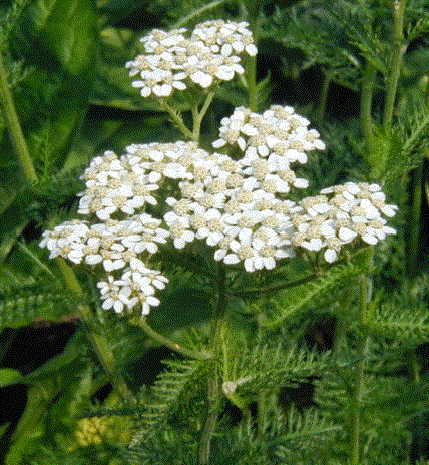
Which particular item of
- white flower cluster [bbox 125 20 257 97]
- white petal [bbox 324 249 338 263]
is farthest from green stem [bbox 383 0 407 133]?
white petal [bbox 324 249 338 263]

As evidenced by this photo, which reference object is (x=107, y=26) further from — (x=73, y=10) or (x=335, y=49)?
(x=335, y=49)

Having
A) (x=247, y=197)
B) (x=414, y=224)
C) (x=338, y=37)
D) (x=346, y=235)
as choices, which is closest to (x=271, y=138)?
(x=247, y=197)

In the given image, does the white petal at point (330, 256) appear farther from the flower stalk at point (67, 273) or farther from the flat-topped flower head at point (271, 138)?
the flower stalk at point (67, 273)

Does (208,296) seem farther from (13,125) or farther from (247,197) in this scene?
(13,125)

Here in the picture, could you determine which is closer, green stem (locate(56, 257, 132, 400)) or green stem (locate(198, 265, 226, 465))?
green stem (locate(198, 265, 226, 465))

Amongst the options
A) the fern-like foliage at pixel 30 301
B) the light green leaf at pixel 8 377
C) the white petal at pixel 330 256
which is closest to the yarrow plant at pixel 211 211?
the white petal at pixel 330 256

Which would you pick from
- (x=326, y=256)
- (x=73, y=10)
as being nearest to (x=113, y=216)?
(x=326, y=256)

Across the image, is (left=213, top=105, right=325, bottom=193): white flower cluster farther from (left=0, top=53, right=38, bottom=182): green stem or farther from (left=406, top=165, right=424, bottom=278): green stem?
(left=406, top=165, right=424, bottom=278): green stem
